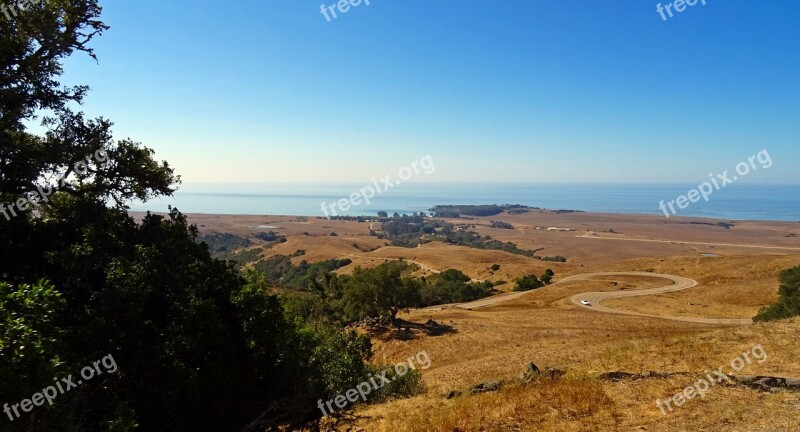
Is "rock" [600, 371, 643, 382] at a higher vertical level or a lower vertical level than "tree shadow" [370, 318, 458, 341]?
higher

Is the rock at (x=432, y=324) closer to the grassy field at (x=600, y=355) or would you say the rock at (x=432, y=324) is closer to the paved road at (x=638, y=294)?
the grassy field at (x=600, y=355)

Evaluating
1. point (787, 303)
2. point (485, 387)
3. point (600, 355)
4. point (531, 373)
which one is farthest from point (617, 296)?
point (485, 387)

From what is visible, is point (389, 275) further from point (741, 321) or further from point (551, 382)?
point (741, 321)

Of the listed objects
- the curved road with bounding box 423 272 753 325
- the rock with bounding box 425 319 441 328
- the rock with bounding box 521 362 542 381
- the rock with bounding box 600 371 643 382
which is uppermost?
the rock with bounding box 600 371 643 382

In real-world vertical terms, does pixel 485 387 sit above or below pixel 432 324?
above

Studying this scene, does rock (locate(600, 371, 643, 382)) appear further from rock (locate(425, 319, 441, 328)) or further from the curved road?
the curved road

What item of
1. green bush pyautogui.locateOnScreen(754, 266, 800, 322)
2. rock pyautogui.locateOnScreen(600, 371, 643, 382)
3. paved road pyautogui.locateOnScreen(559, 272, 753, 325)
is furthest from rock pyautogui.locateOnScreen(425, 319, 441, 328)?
rock pyautogui.locateOnScreen(600, 371, 643, 382)

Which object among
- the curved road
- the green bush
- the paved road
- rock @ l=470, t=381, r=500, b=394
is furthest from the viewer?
the curved road

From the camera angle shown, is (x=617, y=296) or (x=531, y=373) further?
(x=617, y=296)

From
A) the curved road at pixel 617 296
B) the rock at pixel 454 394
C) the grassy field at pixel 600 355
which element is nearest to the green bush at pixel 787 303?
the grassy field at pixel 600 355

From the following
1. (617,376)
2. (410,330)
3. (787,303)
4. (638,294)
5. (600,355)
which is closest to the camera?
(617,376)

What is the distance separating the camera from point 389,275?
4284cm

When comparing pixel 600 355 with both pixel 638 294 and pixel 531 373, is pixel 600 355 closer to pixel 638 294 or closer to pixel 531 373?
pixel 531 373

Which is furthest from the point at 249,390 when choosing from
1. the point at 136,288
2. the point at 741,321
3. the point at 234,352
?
the point at 741,321
